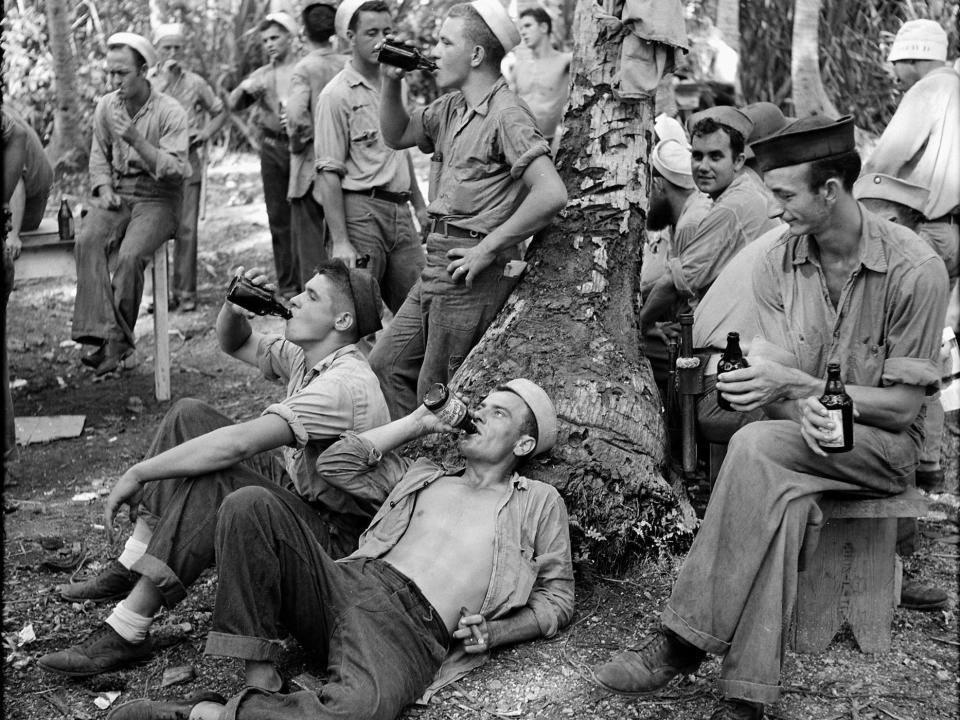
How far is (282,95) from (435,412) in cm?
654

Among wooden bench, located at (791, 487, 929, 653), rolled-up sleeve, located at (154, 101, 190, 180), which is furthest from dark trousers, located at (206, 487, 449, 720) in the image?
rolled-up sleeve, located at (154, 101, 190, 180)

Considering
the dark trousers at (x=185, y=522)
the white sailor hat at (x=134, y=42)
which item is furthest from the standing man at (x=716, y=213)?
the white sailor hat at (x=134, y=42)

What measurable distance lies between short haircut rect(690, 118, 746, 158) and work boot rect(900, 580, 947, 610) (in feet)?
8.14

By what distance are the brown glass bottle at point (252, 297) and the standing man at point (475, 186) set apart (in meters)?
0.88

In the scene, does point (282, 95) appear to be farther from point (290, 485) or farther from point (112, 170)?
point (290, 485)

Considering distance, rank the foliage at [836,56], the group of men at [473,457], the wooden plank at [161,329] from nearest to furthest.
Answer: the group of men at [473,457] → the wooden plank at [161,329] → the foliage at [836,56]

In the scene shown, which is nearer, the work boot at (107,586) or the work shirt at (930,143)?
the work boot at (107,586)

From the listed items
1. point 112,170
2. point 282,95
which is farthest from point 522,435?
point 282,95

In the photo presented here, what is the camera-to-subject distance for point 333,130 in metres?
7.11

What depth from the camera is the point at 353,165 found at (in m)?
7.18

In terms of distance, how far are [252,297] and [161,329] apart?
3.64 metres

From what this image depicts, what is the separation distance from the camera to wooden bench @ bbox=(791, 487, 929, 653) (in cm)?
433

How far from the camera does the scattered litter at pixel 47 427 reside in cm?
750

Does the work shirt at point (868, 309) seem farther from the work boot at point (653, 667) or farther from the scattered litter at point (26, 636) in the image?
the scattered litter at point (26, 636)
